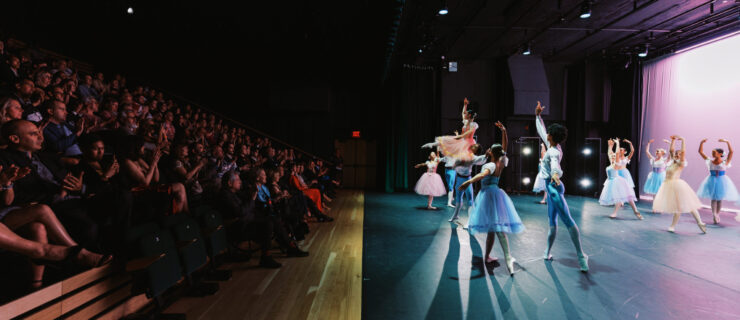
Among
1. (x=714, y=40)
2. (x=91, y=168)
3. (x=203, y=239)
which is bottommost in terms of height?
(x=203, y=239)

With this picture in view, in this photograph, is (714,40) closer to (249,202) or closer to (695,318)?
(695,318)

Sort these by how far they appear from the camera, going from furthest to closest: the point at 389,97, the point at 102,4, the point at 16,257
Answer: the point at 389,97
the point at 102,4
the point at 16,257

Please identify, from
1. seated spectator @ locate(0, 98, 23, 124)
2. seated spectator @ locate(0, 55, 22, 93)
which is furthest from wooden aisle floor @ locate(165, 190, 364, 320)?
seated spectator @ locate(0, 55, 22, 93)

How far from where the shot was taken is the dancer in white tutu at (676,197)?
17.9 ft

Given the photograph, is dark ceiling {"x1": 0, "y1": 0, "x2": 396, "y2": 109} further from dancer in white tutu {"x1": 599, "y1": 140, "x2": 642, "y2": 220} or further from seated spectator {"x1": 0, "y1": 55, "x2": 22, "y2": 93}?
dancer in white tutu {"x1": 599, "y1": 140, "x2": 642, "y2": 220}

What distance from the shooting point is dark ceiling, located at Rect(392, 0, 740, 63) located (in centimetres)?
718

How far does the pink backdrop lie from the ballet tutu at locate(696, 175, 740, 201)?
2498 millimetres

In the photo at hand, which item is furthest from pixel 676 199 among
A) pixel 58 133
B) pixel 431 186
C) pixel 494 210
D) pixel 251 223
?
pixel 58 133

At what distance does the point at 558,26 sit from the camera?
8531 millimetres

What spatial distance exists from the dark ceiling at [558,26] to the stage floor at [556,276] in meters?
4.39

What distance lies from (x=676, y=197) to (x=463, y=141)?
12.4 feet

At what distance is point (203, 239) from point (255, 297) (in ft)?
2.62

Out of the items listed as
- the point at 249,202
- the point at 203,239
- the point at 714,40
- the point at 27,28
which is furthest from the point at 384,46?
the point at 714,40

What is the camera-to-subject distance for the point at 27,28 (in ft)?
22.9
